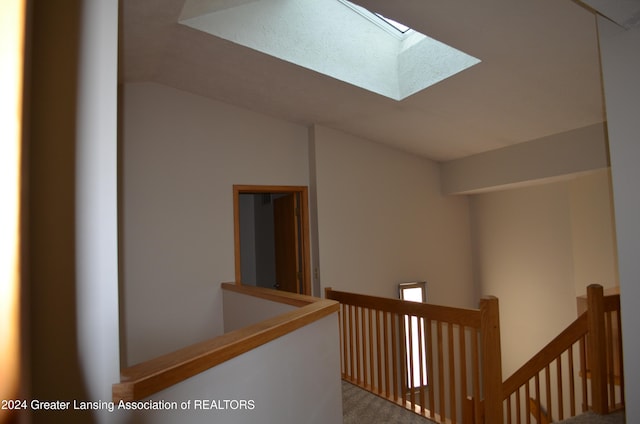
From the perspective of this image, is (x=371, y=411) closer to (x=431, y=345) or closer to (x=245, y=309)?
(x=431, y=345)

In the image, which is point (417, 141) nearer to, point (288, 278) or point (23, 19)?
point (288, 278)

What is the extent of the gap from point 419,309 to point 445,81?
1856 millimetres

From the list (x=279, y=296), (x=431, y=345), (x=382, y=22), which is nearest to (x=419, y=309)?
(x=431, y=345)

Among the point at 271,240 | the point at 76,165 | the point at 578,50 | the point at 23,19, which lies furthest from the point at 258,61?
the point at 271,240

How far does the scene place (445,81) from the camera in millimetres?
3195

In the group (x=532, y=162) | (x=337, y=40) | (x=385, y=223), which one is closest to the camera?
(x=337, y=40)

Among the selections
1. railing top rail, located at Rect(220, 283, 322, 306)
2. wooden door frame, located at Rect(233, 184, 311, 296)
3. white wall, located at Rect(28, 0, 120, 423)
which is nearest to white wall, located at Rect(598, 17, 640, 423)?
railing top rail, located at Rect(220, 283, 322, 306)

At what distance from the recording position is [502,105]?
136 inches

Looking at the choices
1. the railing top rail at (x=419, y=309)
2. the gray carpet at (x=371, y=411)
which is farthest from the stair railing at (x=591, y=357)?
the railing top rail at (x=419, y=309)

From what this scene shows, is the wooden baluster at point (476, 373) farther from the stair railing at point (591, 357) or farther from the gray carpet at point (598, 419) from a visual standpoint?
the gray carpet at point (598, 419)

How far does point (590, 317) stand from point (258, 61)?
3.09 meters

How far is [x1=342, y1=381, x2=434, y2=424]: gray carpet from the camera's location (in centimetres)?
265

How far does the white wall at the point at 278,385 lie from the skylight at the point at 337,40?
2.15 metres

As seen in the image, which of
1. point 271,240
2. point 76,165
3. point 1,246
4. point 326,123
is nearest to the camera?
point 1,246
